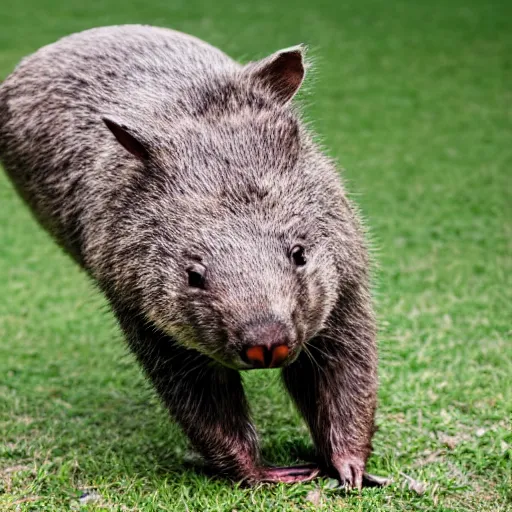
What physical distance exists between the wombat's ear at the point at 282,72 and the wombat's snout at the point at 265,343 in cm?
120

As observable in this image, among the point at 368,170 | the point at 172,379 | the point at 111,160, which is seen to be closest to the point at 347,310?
the point at 172,379

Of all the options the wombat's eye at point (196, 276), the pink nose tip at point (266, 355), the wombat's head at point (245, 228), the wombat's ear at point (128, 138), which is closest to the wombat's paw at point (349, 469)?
the wombat's head at point (245, 228)

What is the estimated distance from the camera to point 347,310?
3.96m


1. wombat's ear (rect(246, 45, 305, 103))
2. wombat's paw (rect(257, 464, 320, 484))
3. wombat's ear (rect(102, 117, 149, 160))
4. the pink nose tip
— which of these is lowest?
wombat's paw (rect(257, 464, 320, 484))

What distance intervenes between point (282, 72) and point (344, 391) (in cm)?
146

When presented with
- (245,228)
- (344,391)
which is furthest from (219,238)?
(344,391)

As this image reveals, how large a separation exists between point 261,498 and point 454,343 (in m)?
1.96

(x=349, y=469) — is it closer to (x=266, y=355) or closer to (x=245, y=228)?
(x=266, y=355)

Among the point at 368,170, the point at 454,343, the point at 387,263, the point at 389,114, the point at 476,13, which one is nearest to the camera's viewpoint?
the point at 454,343

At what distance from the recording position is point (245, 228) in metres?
3.31

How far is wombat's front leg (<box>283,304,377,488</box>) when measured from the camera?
3986 millimetres

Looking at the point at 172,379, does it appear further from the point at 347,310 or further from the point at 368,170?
the point at 368,170

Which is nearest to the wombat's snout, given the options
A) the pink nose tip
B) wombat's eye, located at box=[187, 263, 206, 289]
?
the pink nose tip

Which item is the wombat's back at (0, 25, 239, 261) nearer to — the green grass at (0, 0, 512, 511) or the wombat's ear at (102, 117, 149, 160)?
the wombat's ear at (102, 117, 149, 160)
